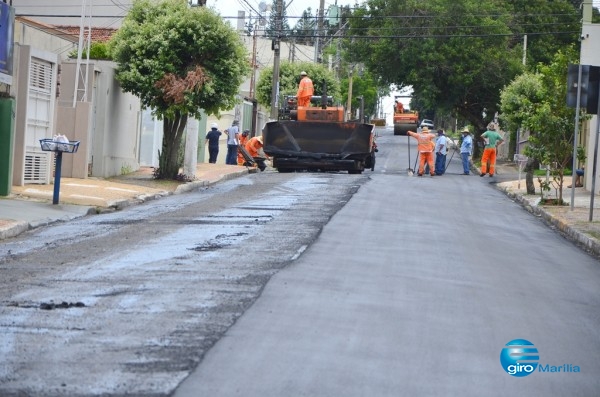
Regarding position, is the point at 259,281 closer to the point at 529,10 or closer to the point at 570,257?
the point at 570,257

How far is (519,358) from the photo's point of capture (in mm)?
8102

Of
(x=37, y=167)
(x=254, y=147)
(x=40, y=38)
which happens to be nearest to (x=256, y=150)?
(x=254, y=147)

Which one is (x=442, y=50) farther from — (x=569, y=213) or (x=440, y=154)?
(x=569, y=213)

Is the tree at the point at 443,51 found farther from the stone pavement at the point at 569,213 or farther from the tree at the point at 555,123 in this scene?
the tree at the point at 555,123

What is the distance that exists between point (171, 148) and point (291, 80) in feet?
104

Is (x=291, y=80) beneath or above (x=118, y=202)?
above

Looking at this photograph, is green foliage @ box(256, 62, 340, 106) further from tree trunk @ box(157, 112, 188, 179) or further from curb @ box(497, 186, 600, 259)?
curb @ box(497, 186, 600, 259)

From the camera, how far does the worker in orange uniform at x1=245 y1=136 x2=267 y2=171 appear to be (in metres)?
36.8

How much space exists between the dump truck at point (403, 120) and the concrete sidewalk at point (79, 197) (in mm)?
43518

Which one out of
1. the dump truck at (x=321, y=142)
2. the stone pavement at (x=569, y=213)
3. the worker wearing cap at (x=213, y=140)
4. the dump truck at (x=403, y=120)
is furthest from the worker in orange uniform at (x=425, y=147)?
the dump truck at (x=403, y=120)

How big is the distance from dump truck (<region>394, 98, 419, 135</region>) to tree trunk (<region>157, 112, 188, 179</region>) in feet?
151

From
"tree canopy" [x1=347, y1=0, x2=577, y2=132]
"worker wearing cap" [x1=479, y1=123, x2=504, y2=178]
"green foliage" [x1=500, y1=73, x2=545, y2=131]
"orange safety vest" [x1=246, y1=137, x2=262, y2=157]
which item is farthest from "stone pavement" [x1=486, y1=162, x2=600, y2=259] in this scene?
"tree canopy" [x1=347, y1=0, x2=577, y2=132]

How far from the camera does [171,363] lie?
727 cm

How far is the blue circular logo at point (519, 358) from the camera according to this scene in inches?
306
